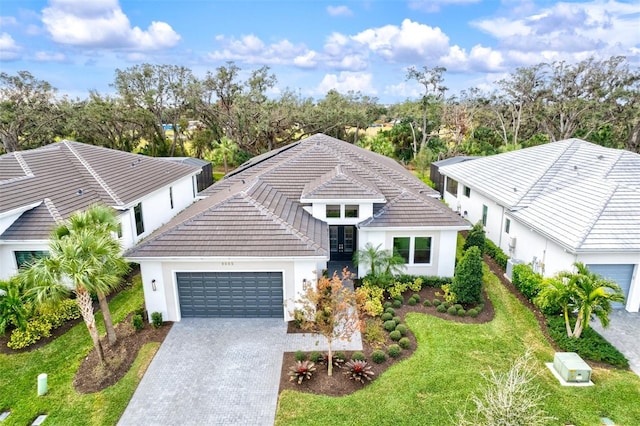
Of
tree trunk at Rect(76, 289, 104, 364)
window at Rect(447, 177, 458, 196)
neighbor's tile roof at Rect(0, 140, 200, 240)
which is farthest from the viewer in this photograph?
window at Rect(447, 177, 458, 196)

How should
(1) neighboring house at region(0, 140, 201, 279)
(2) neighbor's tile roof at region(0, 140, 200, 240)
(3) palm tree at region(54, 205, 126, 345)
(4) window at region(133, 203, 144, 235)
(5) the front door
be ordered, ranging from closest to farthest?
(3) palm tree at region(54, 205, 126, 345) < (1) neighboring house at region(0, 140, 201, 279) < (2) neighbor's tile roof at region(0, 140, 200, 240) < (5) the front door < (4) window at region(133, 203, 144, 235)

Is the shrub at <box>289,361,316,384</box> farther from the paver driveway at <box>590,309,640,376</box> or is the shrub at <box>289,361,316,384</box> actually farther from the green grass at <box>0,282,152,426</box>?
the paver driveway at <box>590,309,640,376</box>

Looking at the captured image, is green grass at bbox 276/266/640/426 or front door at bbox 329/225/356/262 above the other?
front door at bbox 329/225/356/262

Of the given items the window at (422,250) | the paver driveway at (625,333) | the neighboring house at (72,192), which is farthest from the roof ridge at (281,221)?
the paver driveway at (625,333)

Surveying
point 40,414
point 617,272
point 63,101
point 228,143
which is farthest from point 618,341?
point 63,101

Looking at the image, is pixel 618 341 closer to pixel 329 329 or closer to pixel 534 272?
pixel 534 272

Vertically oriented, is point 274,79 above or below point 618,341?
above

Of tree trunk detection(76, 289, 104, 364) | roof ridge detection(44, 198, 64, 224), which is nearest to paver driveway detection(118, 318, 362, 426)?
tree trunk detection(76, 289, 104, 364)
